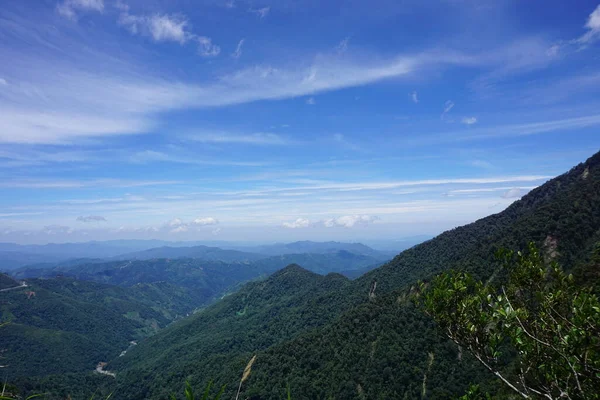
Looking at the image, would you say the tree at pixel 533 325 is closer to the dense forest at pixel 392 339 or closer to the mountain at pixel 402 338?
the dense forest at pixel 392 339

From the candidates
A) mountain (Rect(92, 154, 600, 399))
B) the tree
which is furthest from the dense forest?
the tree

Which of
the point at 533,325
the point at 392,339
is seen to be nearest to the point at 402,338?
the point at 392,339

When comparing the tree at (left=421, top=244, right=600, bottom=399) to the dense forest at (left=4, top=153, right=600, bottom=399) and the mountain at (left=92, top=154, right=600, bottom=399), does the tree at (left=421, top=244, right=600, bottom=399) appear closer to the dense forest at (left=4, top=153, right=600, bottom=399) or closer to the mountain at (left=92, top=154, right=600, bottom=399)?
the dense forest at (left=4, top=153, right=600, bottom=399)

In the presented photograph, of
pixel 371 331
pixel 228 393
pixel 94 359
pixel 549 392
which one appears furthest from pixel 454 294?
pixel 94 359

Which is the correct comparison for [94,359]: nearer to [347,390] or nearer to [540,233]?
[347,390]

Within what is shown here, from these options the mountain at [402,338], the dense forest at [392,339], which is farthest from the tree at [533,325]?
the mountain at [402,338]

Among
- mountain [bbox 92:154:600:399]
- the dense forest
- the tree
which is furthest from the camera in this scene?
mountain [bbox 92:154:600:399]
